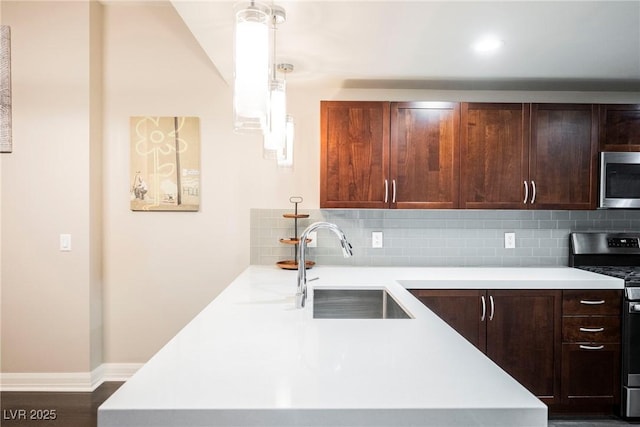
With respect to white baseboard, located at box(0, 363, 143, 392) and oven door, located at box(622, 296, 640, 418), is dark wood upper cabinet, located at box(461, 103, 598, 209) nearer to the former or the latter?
oven door, located at box(622, 296, 640, 418)

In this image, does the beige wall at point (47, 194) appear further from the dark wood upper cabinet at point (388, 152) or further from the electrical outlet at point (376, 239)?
the electrical outlet at point (376, 239)

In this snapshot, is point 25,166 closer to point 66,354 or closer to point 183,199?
point 183,199

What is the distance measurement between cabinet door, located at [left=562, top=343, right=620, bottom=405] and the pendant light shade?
2.56 metres

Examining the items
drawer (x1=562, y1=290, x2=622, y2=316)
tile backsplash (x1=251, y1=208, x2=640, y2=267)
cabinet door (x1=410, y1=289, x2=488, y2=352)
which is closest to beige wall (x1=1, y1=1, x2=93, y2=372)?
tile backsplash (x1=251, y1=208, x2=640, y2=267)

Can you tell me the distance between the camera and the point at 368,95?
3199 millimetres

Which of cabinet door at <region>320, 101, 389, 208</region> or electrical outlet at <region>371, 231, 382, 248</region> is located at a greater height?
cabinet door at <region>320, 101, 389, 208</region>

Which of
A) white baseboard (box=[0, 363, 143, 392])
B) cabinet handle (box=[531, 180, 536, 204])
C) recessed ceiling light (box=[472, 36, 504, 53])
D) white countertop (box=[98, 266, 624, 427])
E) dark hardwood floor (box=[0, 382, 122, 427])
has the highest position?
recessed ceiling light (box=[472, 36, 504, 53])

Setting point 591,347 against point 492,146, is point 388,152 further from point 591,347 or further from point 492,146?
point 591,347

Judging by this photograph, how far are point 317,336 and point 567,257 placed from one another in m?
2.69

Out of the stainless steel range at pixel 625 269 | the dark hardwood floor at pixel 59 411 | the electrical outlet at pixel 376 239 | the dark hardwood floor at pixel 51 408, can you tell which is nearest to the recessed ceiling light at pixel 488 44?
the electrical outlet at pixel 376 239

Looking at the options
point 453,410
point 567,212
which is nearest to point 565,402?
point 567,212

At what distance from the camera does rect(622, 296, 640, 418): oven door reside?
2607 mm

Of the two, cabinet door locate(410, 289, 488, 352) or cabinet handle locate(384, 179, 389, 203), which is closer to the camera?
cabinet door locate(410, 289, 488, 352)

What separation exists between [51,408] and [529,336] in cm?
317
